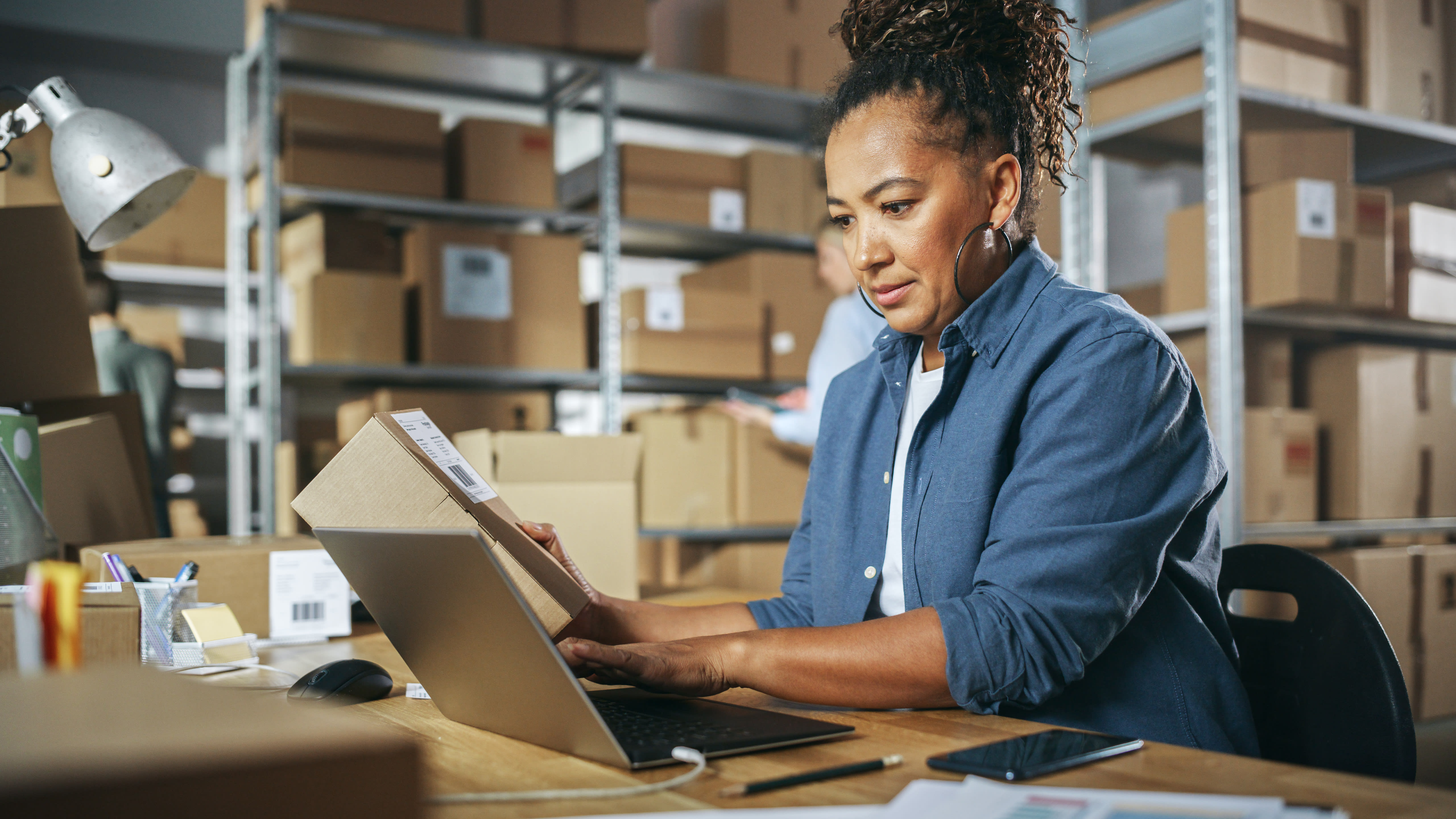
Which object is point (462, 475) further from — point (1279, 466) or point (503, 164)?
point (503, 164)

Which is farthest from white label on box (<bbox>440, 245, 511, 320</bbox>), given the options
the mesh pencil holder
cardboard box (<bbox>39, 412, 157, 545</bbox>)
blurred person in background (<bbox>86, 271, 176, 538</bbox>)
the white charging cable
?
the white charging cable

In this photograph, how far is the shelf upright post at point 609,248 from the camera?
3049mm

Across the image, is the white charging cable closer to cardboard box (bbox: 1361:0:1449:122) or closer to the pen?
the pen

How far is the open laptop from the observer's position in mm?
621

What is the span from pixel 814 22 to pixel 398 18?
A: 1.27 m

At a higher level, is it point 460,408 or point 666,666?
point 460,408

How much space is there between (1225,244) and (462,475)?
198 cm

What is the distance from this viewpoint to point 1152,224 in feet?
11.8

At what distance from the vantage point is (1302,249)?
2330 millimetres

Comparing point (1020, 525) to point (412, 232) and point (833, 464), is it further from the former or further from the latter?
point (412, 232)

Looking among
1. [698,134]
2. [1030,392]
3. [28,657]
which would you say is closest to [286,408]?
[698,134]

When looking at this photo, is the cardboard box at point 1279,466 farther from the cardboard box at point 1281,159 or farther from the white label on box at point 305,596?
the white label on box at point 305,596

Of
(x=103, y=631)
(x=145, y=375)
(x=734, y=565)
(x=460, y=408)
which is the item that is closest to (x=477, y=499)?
(x=103, y=631)

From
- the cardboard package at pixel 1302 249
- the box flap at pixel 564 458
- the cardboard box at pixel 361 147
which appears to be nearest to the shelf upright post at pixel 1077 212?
the cardboard package at pixel 1302 249
